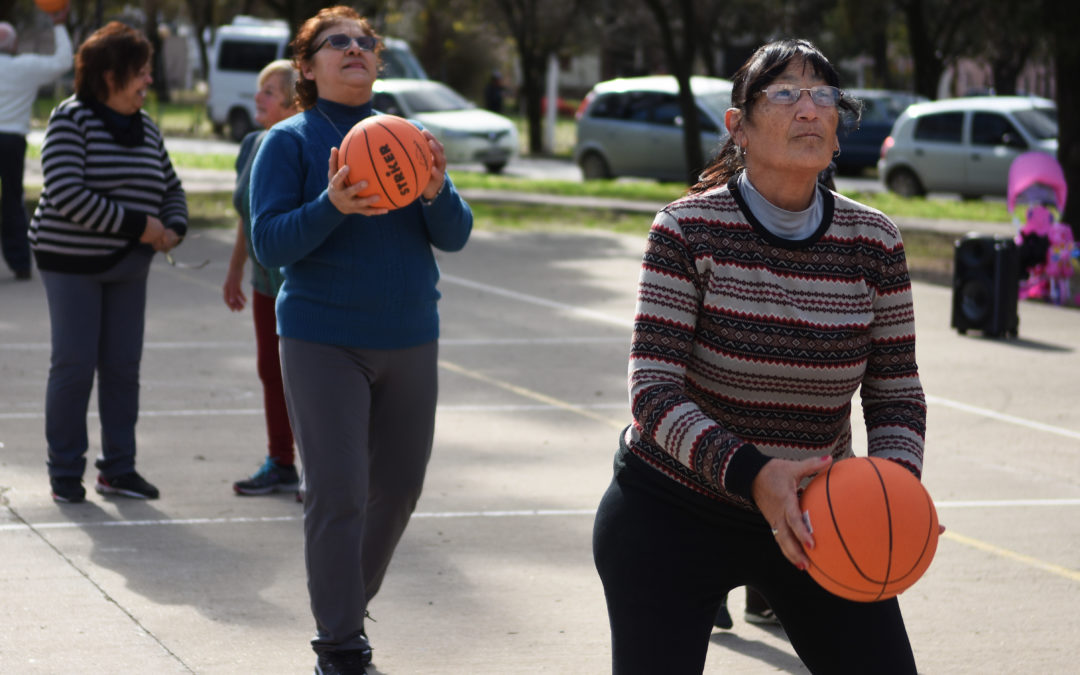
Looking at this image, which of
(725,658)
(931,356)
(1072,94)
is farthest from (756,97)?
(1072,94)

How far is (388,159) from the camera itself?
4234 mm

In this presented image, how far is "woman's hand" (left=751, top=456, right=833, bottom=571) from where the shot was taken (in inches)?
112

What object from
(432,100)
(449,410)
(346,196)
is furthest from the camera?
(432,100)

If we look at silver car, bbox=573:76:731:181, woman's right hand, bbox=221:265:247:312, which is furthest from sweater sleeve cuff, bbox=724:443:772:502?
silver car, bbox=573:76:731:181

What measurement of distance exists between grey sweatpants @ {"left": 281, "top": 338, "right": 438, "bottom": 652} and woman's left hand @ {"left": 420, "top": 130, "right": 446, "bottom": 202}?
489 mm

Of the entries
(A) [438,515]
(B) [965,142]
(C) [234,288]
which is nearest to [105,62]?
(C) [234,288]

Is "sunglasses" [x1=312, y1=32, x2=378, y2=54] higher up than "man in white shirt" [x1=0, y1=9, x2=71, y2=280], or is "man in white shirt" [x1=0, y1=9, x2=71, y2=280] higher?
"sunglasses" [x1=312, y1=32, x2=378, y2=54]

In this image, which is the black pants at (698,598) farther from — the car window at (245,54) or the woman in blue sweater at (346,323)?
the car window at (245,54)

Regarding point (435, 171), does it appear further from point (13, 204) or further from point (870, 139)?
point (870, 139)

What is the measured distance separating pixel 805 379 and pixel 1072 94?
1476cm

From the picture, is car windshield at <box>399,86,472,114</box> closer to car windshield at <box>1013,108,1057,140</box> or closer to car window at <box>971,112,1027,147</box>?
car window at <box>971,112,1027,147</box>

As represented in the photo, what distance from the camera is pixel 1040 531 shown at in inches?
263

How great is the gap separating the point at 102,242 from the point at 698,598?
4.18m

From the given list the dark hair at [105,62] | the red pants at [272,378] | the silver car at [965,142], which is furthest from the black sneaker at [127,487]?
the silver car at [965,142]
